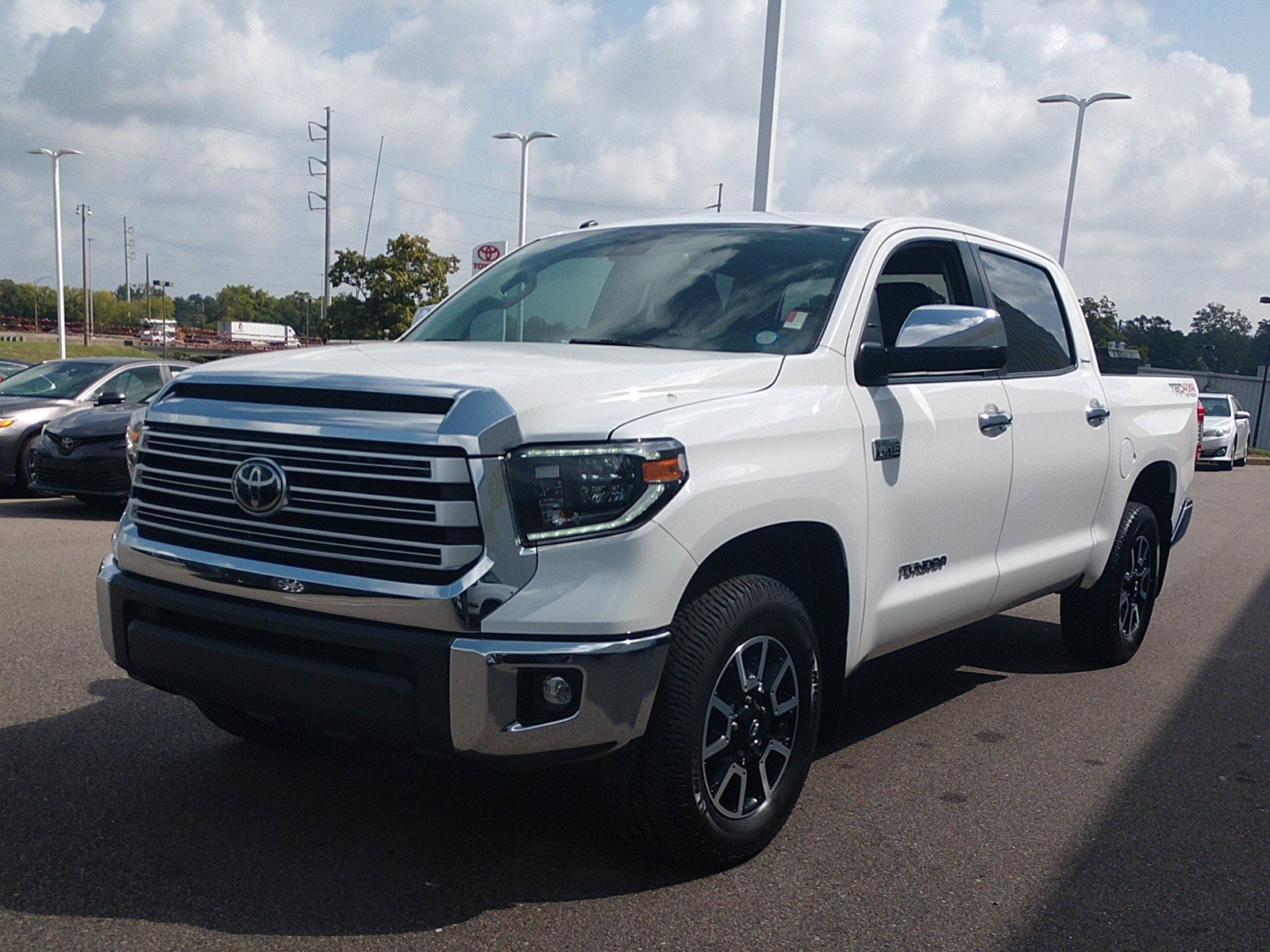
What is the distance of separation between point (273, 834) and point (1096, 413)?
3.80 m

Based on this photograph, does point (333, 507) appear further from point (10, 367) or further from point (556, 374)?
point (10, 367)

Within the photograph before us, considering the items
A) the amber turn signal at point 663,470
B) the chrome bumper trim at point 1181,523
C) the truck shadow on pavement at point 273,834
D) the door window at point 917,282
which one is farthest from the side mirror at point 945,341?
the chrome bumper trim at point 1181,523

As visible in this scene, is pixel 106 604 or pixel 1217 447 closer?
pixel 106 604

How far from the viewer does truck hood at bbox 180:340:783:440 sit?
298 cm

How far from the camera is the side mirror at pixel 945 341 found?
3.84 m

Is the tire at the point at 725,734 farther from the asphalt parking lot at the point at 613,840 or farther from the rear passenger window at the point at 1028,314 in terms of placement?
the rear passenger window at the point at 1028,314

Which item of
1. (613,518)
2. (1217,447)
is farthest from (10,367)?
(1217,447)

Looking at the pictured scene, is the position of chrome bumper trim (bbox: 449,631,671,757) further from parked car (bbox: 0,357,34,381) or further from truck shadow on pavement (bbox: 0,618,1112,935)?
parked car (bbox: 0,357,34,381)

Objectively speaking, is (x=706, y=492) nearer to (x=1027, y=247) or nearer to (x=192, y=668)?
(x=192, y=668)

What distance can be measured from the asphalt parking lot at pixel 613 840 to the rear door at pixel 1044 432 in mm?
733

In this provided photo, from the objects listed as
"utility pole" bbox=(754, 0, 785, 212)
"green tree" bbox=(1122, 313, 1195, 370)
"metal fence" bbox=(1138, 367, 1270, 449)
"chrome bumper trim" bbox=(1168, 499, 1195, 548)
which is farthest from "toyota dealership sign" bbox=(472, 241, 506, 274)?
"green tree" bbox=(1122, 313, 1195, 370)

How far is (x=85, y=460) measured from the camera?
1077 centimetres

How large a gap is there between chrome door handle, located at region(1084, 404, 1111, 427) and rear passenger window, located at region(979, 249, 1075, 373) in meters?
0.22

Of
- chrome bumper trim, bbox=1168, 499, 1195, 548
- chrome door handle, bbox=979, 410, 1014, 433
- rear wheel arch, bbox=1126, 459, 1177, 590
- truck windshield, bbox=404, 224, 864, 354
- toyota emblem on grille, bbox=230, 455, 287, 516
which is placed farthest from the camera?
chrome bumper trim, bbox=1168, 499, 1195, 548
